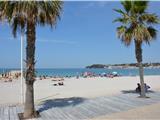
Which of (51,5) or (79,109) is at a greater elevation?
(51,5)

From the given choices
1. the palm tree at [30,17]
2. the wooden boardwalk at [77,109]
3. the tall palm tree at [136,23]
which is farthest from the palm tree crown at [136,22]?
the palm tree at [30,17]

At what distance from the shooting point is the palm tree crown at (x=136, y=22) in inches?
639

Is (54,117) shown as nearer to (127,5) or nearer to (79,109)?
(79,109)

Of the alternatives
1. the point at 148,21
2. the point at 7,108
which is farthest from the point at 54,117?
the point at 148,21

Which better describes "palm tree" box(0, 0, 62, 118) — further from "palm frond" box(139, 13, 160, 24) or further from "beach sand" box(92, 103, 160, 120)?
"palm frond" box(139, 13, 160, 24)

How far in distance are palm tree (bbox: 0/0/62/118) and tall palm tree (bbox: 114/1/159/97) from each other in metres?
5.54

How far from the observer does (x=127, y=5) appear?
55.5ft

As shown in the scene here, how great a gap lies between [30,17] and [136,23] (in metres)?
6.90

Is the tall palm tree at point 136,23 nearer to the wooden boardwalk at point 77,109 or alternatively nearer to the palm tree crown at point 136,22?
the palm tree crown at point 136,22

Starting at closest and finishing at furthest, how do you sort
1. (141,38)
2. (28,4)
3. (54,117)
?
(28,4) < (54,117) < (141,38)

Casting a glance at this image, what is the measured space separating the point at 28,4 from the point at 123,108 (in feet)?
20.4

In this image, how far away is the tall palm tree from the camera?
53.2ft

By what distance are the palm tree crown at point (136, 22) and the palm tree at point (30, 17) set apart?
218 inches

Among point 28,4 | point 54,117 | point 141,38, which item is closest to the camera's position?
point 28,4
